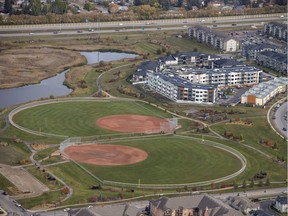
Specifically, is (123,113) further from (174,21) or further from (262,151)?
(174,21)

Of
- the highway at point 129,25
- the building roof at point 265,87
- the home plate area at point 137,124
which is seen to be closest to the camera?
the home plate area at point 137,124

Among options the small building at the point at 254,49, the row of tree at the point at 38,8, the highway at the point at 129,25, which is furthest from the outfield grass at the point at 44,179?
the row of tree at the point at 38,8

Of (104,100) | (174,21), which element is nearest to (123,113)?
(104,100)

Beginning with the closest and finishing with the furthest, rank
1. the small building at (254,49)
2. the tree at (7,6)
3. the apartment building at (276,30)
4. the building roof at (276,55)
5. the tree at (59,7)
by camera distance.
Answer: the building roof at (276,55)
the small building at (254,49)
the apartment building at (276,30)
the tree at (59,7)
the tree at (7,6)

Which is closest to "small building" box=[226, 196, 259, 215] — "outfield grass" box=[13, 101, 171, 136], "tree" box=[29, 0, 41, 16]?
"outfield grass" box=[13, 101, 171, 136]

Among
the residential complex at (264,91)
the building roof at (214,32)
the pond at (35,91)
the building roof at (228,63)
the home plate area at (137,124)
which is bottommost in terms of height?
the home plate area at (137,124)

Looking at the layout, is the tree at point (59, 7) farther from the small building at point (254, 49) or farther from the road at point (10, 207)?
the road at point (10, 207)

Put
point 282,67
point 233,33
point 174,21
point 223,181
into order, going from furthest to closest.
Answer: point 174,21 < point 233,33 < point 282,67 < point 223,181
